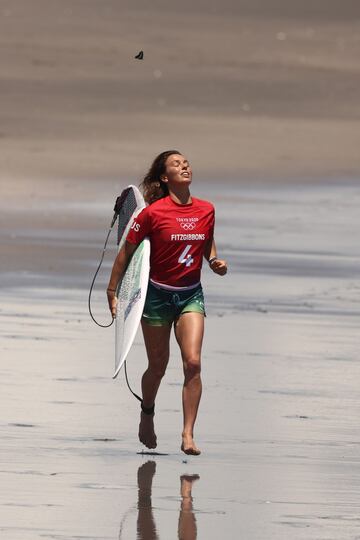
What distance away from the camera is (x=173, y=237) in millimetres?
10312

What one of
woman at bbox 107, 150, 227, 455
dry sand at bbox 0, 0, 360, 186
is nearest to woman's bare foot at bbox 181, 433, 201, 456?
woman at bbox 107, 150, 227, 455

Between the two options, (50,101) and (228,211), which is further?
(50,101)

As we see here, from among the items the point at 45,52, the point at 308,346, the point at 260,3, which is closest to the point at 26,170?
the point at 45,52

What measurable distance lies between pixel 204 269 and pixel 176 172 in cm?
805

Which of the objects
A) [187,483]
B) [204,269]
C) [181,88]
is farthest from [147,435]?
[181,88]

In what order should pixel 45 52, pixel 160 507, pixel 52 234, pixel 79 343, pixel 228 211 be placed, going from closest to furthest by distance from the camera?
pixel 160 507, pixel 79 343, pixel 52 234, pixel 228 211, pixel 45 52

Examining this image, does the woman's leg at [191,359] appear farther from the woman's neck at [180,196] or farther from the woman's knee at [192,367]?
the woman's neck at [180,196]

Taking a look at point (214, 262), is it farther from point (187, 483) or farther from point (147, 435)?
point (187, 483)

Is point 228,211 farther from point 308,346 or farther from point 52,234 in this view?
point 308,346

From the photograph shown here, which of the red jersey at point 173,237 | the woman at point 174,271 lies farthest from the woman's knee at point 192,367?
the red jersey at point 173,237

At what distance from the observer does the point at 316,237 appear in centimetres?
2100

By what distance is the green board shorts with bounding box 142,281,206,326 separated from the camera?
1041cm

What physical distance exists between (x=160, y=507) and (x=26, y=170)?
1714 cm

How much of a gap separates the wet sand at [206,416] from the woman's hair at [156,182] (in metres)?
1.23
